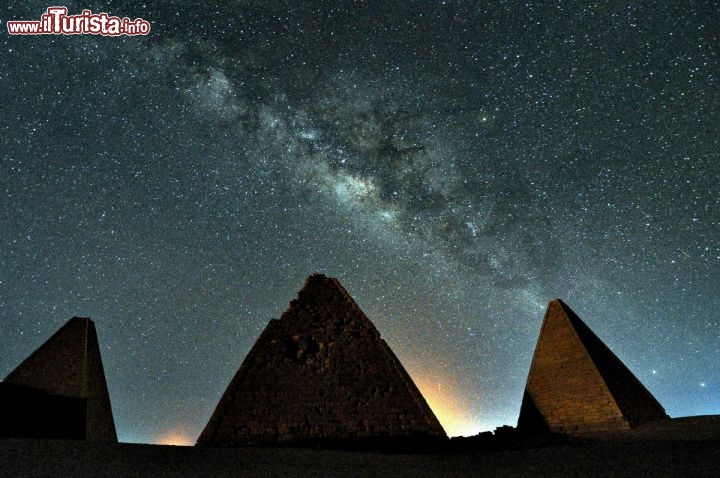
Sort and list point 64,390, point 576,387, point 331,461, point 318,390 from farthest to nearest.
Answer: point 576,387, point 64,390, point 318,390, point 331,461

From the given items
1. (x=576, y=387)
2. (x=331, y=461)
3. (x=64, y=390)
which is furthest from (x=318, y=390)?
(x=64, y=390)

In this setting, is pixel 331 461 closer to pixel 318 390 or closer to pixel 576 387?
pixel 318 390

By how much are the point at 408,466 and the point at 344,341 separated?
3635 mm

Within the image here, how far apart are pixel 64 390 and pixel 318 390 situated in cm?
694

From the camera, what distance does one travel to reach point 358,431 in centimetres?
700

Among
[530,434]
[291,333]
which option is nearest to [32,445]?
[291,333]

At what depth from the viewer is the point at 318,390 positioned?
7293 mm

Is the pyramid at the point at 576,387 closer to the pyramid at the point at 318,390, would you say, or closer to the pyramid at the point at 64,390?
the pyramid at the point at 318,390

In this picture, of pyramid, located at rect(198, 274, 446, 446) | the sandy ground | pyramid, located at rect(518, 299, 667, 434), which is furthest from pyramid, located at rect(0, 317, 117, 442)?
pyramid, located at rect(518, 299, 667, 434)

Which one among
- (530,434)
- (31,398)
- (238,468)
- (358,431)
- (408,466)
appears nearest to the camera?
(238,468)

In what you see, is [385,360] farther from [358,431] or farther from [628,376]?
[628,376]

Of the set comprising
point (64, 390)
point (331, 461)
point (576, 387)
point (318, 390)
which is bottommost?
point (331, 461)

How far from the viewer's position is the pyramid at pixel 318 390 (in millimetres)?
6691

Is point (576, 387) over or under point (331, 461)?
over
